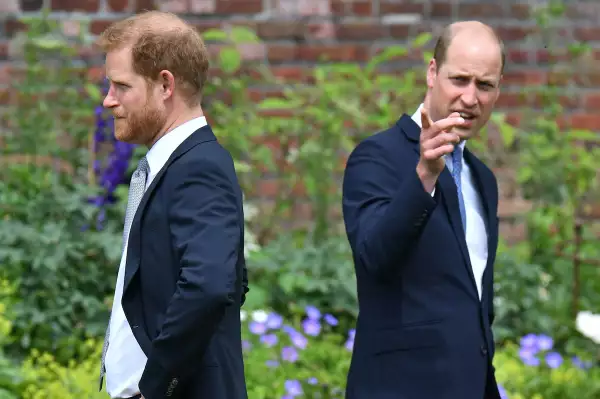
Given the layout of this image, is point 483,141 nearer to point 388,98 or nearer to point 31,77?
point 388,98

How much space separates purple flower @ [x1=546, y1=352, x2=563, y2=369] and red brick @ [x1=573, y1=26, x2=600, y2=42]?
2343mm

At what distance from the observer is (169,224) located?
114 inches

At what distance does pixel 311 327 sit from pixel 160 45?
245 cm

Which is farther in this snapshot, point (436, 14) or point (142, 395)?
point (436, 14)

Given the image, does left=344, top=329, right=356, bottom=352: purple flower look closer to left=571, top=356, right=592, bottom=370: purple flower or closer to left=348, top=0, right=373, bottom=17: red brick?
left=571, top=356, right=592, bottom=370: purple flower

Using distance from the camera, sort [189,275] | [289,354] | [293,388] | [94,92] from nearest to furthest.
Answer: [189,275]
[293,388]
[289,354]
[94,92]

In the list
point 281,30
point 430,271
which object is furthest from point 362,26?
point 430,271

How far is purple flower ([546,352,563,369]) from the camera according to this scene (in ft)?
16.8

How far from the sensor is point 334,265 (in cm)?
557

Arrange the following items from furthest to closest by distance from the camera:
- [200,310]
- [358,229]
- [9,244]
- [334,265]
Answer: [334,265] → [9,244] → [358,229] → [200,310]

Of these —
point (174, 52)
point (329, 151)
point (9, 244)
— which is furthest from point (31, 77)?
point (174, 52)

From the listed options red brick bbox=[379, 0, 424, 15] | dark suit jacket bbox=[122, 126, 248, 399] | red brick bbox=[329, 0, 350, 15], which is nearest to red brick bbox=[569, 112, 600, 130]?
red brick bbox=[379, 0, 424, 15]

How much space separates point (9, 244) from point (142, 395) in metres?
2.54

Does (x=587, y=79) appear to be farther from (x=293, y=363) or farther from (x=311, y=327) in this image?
(x=293, y=363)
